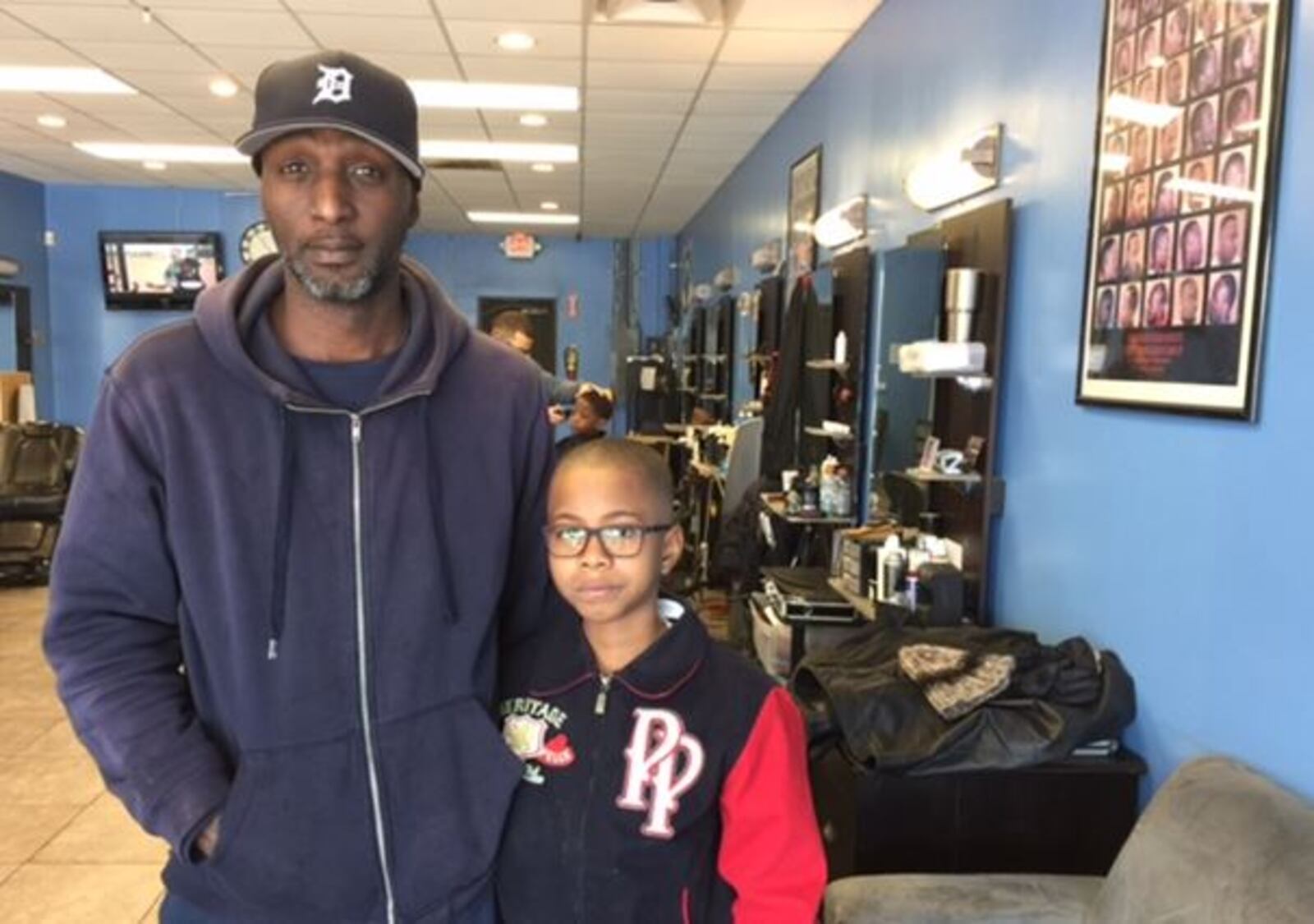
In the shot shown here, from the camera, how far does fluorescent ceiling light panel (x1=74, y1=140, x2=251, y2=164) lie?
7.55 m

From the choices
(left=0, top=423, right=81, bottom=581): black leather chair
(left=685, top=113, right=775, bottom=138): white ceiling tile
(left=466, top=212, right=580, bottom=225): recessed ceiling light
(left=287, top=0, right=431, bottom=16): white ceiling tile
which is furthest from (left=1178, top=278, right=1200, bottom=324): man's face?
(left=466, top=212, right=580, bottom=225): recessed ceiling light

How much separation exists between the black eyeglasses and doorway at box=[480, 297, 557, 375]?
12.0 m

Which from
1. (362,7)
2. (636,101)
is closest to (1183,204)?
(362,7)

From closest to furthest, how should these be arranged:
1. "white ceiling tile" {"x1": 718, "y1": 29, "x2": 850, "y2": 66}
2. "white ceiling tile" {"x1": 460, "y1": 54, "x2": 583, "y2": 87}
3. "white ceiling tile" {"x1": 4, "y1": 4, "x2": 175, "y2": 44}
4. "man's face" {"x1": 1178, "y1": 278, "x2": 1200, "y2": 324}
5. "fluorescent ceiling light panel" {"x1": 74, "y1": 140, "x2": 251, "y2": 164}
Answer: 1. "man's face" {"x1": 1178, "y1": 278, "x2": 1200, "y2": 324}
2. "white ceiling tile" {"x1": 4, "y1": 4, "x2": 175, "y2": 44}
3. "white ceiling tile" {"x1": 718, "y1": 29, "x2": 850, "y2": 66}
4. "white ceiling tile" {"x1": 460, "y1": 54, "x2": 583, "y2": 87}
5. "fluorescent ceiling light panel" {"x1": 74, "y1": 140, "x2": 251, "y2": 164}

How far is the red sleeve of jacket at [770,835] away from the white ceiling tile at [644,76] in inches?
168

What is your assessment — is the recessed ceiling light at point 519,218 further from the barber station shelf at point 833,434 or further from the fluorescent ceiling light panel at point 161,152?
the barber station shelf at point 833,434

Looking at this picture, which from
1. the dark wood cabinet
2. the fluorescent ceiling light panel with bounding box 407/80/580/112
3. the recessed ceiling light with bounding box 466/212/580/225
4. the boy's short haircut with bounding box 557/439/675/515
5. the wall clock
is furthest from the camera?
the recessed ceiling light with bounding box 466/212/580/225

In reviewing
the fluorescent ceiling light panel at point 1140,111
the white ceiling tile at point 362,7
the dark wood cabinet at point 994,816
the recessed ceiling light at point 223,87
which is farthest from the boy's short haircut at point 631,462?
the recessed ceiling light at point 223,87

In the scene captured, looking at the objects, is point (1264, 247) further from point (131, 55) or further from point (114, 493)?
point (131, 55)

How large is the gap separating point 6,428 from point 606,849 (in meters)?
7.29

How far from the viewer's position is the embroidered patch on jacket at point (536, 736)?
4.45 feet

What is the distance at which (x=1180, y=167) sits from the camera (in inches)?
77.9

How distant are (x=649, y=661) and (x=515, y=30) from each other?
3808mm

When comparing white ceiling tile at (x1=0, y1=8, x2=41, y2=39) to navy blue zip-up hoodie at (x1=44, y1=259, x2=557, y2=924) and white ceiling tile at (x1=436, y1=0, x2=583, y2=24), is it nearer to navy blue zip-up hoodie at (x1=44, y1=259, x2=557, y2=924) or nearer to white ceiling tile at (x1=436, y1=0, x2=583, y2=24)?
white ceiling tile at (x1=436, y1=0, x2=583, y2=24)
